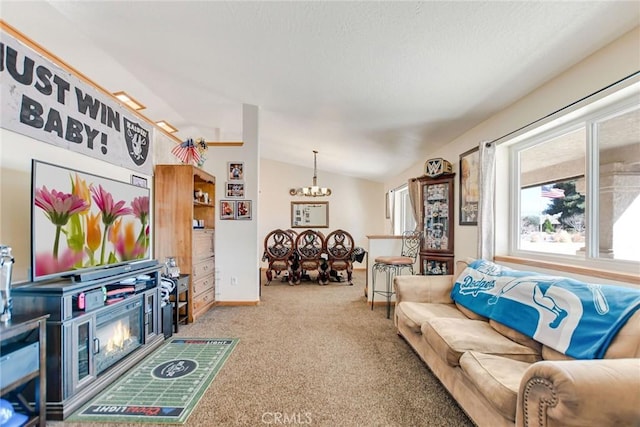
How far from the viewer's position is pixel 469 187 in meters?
3.20

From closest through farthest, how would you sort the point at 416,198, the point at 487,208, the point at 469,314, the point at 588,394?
the point at 588,394
the point at 469,314
the point at 487,208
the point at 416,198

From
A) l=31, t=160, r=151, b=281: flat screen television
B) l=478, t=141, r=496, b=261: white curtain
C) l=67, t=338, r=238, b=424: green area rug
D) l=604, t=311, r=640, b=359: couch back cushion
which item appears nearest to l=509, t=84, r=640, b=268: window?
l=478, t=141, r=496, b=261: white curtain

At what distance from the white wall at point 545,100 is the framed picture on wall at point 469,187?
0.10 m

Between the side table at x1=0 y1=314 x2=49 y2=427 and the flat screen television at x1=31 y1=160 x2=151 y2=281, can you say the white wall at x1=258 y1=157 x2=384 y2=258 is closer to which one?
the flat screen television at x1=31 y1=160 x2=151 y2=281

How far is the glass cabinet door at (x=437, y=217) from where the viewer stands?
11.8 feet

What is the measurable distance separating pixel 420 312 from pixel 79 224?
8.92 feet

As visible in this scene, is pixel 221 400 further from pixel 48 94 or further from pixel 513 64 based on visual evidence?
pixel 513 64

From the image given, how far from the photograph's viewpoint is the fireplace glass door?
1.94 m

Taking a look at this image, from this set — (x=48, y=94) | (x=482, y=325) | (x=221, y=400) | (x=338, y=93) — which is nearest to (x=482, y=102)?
(x=338, y=93)

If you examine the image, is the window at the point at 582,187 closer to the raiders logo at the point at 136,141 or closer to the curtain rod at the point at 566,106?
the curtain rod at the point at 566,106

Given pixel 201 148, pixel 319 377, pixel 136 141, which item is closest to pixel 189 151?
pixel 201 148

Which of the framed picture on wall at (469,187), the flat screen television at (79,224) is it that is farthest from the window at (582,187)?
the flat screen television at (79,224)

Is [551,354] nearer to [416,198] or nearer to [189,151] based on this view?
[416,198]

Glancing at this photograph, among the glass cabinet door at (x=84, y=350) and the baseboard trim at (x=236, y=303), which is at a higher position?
the glass cabinet door at (x=84, y=350)
